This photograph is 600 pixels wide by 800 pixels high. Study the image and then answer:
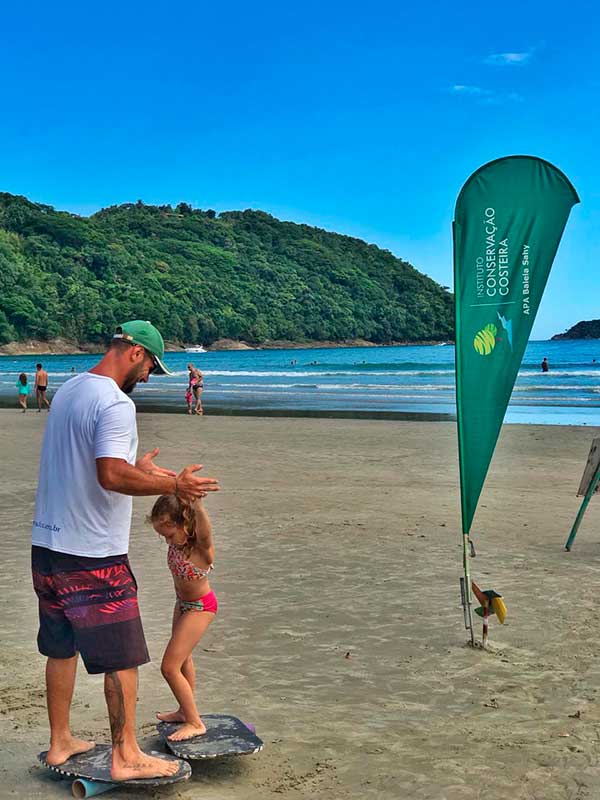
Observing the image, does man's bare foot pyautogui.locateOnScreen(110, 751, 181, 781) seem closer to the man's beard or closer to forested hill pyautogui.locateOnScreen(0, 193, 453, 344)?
the man's beard

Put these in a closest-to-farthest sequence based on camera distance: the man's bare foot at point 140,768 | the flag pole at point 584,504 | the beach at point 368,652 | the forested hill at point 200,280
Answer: the man's bare foot at point 140,768 < the beach at point 368,652 < the flag pole at point 584,504 < the forested hill at point 200,280

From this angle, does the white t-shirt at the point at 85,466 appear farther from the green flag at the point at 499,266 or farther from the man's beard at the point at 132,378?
the green flag at the point at 499,266

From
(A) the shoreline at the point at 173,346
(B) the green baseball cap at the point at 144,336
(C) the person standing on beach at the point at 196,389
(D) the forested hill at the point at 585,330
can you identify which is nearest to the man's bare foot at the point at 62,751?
(B) the green baseball cap at the point at 144,336

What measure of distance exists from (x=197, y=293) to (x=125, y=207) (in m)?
52.6

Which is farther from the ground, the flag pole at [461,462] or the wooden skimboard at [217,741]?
the flag pole at [461,462]

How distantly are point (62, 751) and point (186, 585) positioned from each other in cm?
80

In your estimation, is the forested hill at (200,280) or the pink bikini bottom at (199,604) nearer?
the pink bikini bottom at (199,604)

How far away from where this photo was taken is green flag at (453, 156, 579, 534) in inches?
195

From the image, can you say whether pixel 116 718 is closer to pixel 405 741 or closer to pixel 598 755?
pixel 405 741

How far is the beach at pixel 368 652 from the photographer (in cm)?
381

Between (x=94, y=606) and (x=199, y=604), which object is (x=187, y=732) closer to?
(x=199, y=604)

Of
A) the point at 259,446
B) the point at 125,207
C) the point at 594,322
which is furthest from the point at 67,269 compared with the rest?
the point at 259,446

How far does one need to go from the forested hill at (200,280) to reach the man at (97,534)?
117430mm

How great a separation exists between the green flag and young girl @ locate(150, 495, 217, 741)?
192 cm
